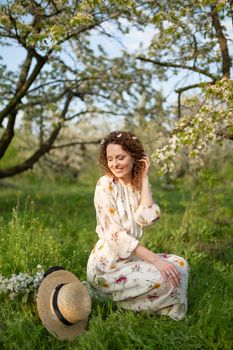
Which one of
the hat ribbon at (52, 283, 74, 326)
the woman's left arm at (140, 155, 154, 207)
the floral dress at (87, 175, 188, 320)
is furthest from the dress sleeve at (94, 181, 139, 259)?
the hat ribbon at (52, 283, 74, 326)

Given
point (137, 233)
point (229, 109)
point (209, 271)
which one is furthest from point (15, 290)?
point (229, 109)

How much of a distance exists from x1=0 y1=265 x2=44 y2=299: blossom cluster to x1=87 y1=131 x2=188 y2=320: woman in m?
0.48

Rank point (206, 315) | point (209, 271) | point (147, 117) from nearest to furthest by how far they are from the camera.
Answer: point (206, 315) → point (209, 271) → point (147, 117)

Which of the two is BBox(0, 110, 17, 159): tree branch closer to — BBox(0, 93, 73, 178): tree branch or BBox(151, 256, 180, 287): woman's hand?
BBox(0, 93, 73, 178): tree branch

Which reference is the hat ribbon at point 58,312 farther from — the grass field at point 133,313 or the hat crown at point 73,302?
the grass field at point 133,313

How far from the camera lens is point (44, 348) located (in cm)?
357

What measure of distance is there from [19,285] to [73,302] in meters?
0.59

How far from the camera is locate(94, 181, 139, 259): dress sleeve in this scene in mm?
3973

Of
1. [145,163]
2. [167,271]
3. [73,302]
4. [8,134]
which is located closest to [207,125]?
[145,163]

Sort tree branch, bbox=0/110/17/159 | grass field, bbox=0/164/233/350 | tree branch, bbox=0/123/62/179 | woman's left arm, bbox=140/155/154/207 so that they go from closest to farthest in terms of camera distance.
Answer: grass field, bbox=0/164/233/350, woman's left arm, bbox=140/155/154/207, tree branch, bbox=0/110/17/159, tree branch, bbox=0/123/62/179

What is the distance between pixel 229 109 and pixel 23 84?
192 inches

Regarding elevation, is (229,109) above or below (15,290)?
above

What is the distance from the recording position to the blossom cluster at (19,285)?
4004 mm

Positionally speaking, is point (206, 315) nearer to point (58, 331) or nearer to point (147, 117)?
point (58, 331)
